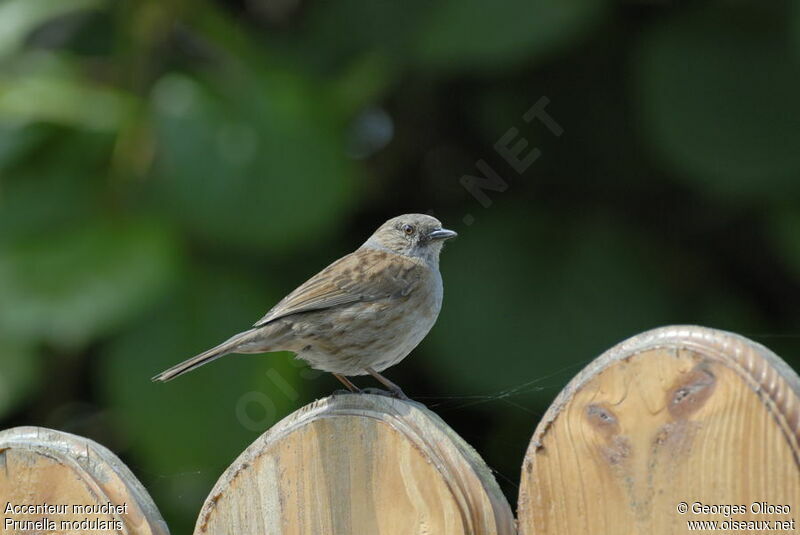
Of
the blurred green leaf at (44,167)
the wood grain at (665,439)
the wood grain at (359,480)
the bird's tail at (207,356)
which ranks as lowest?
the wood grain at (665,439)

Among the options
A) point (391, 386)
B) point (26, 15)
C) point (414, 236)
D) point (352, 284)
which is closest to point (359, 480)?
point (391, 386)

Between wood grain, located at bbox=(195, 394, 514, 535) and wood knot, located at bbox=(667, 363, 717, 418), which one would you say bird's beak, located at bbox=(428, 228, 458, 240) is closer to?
wood grain, located at bbox=(195, 394, 514, 535)

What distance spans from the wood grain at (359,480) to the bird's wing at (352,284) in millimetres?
1015

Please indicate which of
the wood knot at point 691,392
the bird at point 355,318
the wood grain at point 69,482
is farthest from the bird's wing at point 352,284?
the wood knot at point 691,392

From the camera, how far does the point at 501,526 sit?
7.04 ft

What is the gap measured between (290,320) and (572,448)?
4.96ft

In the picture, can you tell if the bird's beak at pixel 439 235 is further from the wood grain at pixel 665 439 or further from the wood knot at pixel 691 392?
the wood knot at pixel 691 392

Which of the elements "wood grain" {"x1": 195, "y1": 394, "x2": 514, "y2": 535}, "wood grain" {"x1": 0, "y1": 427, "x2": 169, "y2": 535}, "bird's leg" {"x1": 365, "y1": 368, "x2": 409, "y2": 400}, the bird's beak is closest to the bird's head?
the bird's beak

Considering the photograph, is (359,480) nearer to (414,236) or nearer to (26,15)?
(414,236)

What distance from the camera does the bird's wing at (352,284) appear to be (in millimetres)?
3461

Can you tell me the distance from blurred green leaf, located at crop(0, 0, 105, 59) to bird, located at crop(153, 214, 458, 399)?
2.03 m

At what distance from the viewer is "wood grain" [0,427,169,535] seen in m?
2.44

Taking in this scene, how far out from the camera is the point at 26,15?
4820 millimetres

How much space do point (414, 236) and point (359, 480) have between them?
1.55 meters
